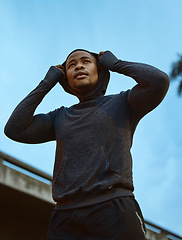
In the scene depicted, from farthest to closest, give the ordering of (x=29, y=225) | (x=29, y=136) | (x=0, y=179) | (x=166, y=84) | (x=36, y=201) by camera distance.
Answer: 1. (x=29, y=225)
2. (x=36, y=201)
3. (x=0, y=179)
4. (x=29, y=136)
5. (x=166, y=84)

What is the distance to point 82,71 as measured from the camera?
3234 mm

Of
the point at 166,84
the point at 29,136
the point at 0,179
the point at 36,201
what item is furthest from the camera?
the point at 36,201

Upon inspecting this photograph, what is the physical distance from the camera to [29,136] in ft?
10.6

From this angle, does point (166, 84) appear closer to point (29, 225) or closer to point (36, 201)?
point (36, 201)

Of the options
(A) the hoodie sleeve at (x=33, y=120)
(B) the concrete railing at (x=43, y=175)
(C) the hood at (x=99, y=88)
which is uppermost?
(C) the hood at (x=99, y=88)

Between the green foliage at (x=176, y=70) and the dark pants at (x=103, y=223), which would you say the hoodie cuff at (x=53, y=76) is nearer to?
the dark pants at (x=103, y=223)

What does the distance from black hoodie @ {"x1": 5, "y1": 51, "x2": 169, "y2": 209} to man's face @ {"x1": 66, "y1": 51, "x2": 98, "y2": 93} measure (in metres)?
0.07

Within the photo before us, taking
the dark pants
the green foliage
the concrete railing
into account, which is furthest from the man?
the green foliage

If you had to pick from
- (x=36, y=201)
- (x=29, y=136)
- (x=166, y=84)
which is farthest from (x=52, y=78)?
(x=36, y=201)

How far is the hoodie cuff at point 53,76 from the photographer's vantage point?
10.7 ft

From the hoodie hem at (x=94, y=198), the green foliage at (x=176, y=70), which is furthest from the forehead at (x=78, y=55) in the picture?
the green foliage at (x=176, y=70)

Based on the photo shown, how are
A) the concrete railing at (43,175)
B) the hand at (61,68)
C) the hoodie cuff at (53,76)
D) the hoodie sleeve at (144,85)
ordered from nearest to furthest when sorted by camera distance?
1. the hoodie sleeve at (144,85)
2. the hoodie cuff at (53,76)
3. the hand at (61,68)
4. the concrete railing at (43,175)

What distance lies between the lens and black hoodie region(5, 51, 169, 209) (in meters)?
2.82

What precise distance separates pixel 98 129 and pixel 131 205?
22.1 inches
